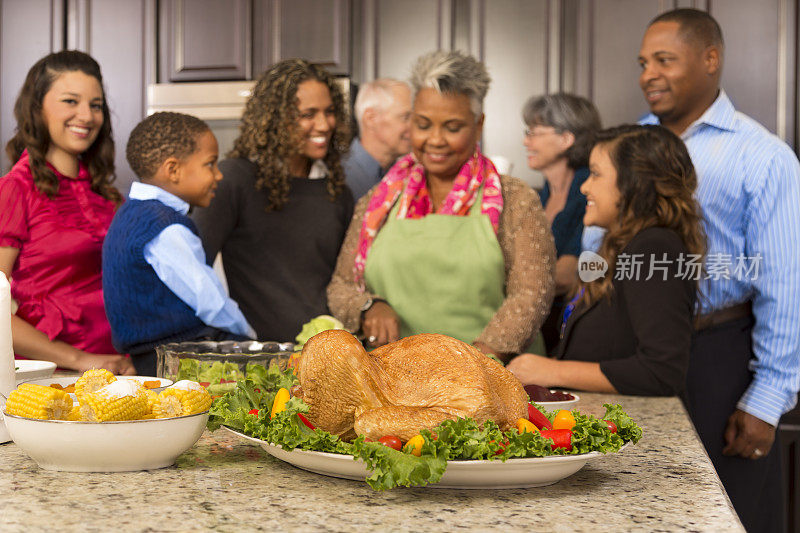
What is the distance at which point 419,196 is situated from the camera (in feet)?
7.40

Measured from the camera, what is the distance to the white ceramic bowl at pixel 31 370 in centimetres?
119

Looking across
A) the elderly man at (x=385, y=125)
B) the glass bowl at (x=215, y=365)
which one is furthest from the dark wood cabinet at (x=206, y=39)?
the glass bowl at (x=215, y=365)

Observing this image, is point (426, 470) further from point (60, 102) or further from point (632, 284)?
point (60, 102)

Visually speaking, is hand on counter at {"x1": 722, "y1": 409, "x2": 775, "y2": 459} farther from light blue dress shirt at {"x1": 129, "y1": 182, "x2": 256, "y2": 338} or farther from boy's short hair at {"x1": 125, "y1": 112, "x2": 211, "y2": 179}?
boy's short hair at {"x1": 125, "y1": 112, "x2": 211, "y2": 179}

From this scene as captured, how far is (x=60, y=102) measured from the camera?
2.29 metres

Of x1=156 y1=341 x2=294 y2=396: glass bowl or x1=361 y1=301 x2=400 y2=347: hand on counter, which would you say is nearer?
x1=156 y1=341 x2=294 y2=396: glass bowl

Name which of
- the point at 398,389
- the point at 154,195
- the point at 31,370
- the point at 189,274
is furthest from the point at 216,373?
the point at 154,195

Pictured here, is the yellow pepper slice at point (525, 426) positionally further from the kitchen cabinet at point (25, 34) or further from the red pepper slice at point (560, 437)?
the kitchen cabinet at point (25, 34)

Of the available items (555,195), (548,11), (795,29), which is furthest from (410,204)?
(795,29)

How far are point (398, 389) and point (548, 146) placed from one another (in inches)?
98.2

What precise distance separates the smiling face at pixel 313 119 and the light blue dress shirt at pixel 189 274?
53 centimetres

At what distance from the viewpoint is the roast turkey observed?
0.86m

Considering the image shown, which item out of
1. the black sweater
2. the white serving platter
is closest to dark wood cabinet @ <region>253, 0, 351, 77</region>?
the black sweater

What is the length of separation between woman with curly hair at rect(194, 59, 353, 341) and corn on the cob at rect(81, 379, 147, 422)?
1.45 metres
